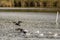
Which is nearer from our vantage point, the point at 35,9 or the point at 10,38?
the point at 10,38

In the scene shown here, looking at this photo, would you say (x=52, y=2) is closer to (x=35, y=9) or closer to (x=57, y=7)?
(x=57, y=7)

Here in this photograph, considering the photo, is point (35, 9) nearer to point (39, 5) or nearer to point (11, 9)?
point (39, 5)

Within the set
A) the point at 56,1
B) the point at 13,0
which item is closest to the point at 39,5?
the point at 56,1

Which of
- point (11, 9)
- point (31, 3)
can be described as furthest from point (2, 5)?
point (31, 3)

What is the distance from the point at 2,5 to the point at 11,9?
0.88 feet

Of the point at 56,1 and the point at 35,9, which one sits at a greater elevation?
the point at 56,1

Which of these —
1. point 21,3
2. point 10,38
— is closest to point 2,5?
point 21,3

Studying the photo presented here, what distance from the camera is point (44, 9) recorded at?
3.50 meters

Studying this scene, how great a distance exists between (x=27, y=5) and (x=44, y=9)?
0.45m

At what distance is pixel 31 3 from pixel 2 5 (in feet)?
2.46

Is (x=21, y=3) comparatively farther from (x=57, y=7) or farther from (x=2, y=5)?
(x=57, y=7)

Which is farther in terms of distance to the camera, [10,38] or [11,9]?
[11,9]

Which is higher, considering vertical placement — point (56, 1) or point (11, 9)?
point (56, 1)

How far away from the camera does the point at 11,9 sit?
349cm
